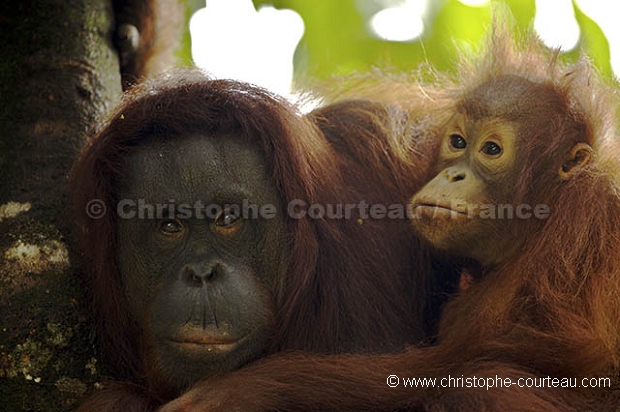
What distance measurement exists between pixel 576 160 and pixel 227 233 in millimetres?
1706

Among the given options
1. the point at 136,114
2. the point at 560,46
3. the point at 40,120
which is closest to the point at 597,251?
the point at 560,46

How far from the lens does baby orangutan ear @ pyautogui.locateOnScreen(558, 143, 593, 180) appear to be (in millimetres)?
3926

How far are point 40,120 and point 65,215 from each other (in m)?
0.55

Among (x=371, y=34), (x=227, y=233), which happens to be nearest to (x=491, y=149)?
(x=227, y=233)

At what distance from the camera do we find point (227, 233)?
147 inches

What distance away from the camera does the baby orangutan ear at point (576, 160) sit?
393 cm

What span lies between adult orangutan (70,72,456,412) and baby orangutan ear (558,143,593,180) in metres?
0.90

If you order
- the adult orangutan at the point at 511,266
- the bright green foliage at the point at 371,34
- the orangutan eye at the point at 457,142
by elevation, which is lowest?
the adult orangutan at the point at 511,266

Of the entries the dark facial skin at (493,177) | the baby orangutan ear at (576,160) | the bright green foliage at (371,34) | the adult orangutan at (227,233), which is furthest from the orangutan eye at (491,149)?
the bright green foliage at (371,34)

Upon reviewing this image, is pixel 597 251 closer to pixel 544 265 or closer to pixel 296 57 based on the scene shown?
pixel 544 265

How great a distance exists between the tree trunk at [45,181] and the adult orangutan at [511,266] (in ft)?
1.89

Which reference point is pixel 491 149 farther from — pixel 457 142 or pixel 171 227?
pixel 171 227

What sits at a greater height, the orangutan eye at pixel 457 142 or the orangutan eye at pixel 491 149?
the orangutan eye at pixel 457 142

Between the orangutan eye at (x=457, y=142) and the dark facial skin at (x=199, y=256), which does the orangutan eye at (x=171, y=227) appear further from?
the orangutan eye at (x=457, y=142)
